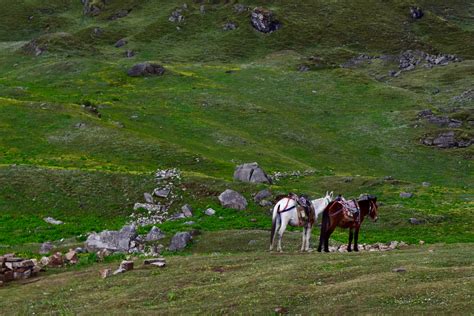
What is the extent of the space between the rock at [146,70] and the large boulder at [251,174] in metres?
61.8

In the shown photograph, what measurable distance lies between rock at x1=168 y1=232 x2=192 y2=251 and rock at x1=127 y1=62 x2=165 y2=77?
7917 cm

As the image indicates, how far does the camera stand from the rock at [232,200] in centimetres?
4619

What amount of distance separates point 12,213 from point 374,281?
111 feet

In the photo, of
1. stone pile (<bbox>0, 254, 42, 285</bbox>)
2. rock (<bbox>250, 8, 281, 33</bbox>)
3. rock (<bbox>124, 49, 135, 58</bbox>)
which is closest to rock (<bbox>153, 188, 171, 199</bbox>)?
stone pile (<bbox>0, 254, 42, 285</bbox>)

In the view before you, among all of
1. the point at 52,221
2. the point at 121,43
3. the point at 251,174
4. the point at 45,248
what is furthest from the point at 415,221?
the point at 121,43

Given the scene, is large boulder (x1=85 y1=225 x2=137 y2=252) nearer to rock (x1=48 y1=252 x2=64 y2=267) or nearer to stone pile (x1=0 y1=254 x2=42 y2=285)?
rock (x1=48 y1=252 x2=64 y2=267)

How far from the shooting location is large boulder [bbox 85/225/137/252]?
1401 inches

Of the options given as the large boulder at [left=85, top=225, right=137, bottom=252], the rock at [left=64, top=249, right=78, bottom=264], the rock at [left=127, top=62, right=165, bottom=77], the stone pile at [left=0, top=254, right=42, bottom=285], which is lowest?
the large boulder at [left=85, top=225, right=137, bottom=252]

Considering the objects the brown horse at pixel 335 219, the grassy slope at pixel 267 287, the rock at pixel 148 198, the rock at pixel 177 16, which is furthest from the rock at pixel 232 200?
the rock at pixel 177 16

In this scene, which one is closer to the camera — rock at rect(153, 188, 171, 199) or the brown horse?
the brown horse

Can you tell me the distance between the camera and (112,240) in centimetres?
3666

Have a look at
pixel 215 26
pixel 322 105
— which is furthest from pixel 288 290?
pixel 215 26

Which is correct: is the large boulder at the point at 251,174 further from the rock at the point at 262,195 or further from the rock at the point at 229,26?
the rock at the point at 229,26

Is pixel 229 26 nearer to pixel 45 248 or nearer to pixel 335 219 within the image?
pixel 45 248
